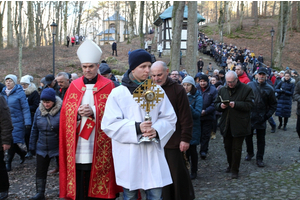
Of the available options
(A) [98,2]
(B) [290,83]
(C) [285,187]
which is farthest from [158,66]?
(A) [98,2]

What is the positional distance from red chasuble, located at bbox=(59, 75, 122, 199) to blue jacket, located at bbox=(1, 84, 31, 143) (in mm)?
2857

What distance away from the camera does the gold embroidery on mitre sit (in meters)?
3.85

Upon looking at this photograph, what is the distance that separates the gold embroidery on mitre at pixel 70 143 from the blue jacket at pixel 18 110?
2.92 m

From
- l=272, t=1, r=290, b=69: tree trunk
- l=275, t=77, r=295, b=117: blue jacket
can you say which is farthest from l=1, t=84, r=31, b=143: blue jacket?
l=272, t=1, r=290, b=69: tree trunk

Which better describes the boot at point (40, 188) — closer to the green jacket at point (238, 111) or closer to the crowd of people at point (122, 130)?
the crowd of people at point (122, 130)

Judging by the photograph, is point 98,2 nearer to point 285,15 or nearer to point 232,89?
point 285,15

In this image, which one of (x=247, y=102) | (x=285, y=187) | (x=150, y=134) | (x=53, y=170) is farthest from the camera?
(x=53, y=170)

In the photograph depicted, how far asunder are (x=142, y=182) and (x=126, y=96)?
2.79 ft

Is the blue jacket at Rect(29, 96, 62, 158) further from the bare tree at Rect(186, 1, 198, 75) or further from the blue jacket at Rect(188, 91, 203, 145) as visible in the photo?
the bare tree at Rect(186, 1, 198, 75)

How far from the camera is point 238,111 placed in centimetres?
600

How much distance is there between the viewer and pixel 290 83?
445 inches

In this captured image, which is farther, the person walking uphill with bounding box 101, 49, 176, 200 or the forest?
the forest

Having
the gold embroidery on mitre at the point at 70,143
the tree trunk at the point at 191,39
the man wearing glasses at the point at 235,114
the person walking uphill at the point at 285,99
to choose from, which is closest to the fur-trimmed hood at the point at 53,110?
the gold embroidery on mitre at the point at 70,143

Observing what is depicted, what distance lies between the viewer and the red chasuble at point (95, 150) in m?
3.83
